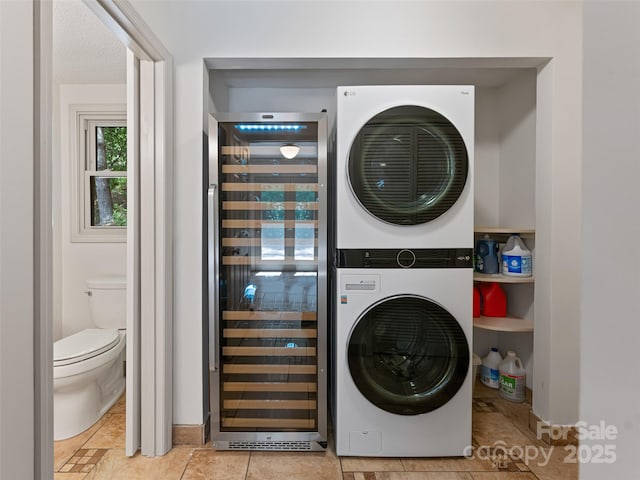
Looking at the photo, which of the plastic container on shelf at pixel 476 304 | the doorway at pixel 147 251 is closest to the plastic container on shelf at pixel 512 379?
the plastic container on shelf at pixel 476 304

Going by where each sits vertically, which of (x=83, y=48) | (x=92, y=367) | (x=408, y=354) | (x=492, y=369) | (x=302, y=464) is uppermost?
(x=83, y=48)

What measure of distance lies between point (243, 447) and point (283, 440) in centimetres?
23

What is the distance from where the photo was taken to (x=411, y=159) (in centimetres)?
181

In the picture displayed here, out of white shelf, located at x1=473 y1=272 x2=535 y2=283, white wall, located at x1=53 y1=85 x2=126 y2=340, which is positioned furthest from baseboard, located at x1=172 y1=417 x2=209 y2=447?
white shelf, located at x1=473 y1=272 x2=535 y2=283

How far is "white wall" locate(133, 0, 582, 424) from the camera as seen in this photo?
6.31 feet

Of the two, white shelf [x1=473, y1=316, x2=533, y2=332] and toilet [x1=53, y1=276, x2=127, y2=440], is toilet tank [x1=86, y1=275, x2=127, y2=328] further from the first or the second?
white shelf [x1=473, y1=316, x2=533, y2=332]

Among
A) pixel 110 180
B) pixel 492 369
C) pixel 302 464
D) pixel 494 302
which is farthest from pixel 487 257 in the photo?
pixel 110 180

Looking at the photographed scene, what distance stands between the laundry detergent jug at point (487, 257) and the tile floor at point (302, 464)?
106 centimetres

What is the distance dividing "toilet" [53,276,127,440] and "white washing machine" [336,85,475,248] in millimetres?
1807

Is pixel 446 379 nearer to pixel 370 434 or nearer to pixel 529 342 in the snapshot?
pixel 370 434

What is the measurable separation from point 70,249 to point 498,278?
331cm

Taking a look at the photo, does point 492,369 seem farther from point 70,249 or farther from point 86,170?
point 86,170

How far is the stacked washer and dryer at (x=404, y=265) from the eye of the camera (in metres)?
1.81

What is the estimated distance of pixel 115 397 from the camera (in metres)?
2.45
